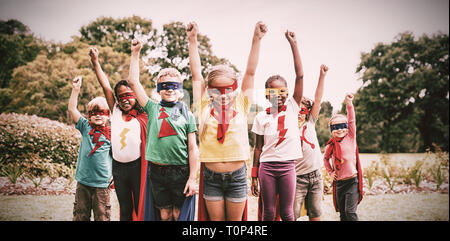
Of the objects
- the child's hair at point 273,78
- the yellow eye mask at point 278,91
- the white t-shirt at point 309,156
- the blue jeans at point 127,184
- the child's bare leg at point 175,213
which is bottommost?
the child's bare leg at point 175,213

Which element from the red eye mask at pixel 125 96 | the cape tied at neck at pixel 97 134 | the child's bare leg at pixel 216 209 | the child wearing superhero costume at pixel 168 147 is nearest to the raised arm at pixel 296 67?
the child wearing superhero costume at pixel 168 147

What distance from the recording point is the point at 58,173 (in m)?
4.83

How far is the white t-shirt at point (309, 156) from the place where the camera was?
3.73m

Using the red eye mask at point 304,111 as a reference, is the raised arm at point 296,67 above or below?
above

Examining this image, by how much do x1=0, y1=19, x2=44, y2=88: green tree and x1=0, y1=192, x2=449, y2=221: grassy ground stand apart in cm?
236

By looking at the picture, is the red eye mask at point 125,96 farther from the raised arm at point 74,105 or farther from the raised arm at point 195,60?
the raised arm at point 195,60

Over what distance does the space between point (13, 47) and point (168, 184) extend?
4681 mm

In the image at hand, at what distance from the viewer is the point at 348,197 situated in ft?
12.6

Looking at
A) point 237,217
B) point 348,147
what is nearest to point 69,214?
point 237,217

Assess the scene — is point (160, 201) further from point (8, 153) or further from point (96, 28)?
point (96, 28)

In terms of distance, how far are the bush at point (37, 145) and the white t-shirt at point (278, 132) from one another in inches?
138

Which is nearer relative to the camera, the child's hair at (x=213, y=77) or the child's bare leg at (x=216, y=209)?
the child's bare leg at (x=216, y=209)
